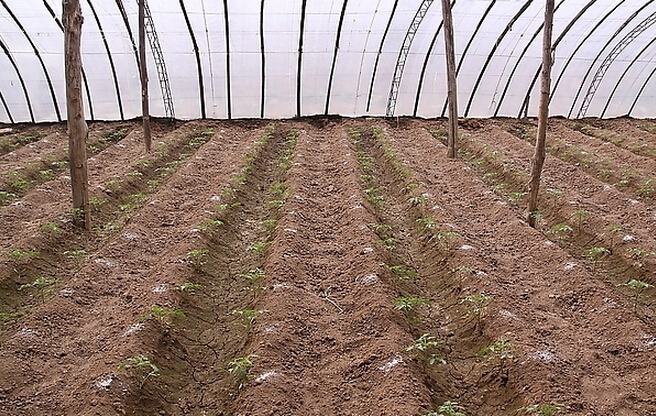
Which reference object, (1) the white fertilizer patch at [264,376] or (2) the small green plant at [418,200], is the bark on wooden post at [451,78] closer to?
(2) the small green plant at [418,200]

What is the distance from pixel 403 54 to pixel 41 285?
14.6m

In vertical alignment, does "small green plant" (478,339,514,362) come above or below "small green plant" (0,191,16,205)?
above

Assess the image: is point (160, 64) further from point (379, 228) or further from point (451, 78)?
point (379, 228)

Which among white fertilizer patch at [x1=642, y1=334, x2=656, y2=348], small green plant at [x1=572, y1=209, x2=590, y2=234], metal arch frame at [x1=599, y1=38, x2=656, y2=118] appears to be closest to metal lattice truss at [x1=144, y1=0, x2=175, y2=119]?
small green plant at [x1=572, y1=209, x2=590, y2=234]

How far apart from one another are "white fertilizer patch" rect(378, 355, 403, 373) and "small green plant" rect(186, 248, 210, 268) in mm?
3405

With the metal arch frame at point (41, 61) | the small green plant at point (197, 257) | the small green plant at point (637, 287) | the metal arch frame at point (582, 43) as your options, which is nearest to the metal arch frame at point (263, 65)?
the metal arch frame at point (41, 61)

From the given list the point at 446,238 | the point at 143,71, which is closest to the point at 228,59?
the point at 143,71

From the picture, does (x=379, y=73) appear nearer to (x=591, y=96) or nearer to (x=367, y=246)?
(x=591, y=96)

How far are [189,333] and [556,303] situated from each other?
4.50 meters

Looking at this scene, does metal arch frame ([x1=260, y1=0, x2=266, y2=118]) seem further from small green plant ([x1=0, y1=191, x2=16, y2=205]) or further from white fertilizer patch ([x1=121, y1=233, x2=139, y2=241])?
white fertilizer patch ([x1=121, y1=233, x2=139, y2=241])

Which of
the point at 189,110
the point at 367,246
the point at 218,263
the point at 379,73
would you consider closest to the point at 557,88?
the point at 379,73

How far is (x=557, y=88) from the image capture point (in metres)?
21.0

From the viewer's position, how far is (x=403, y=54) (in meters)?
18.9

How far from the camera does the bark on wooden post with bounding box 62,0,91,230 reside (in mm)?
8859
